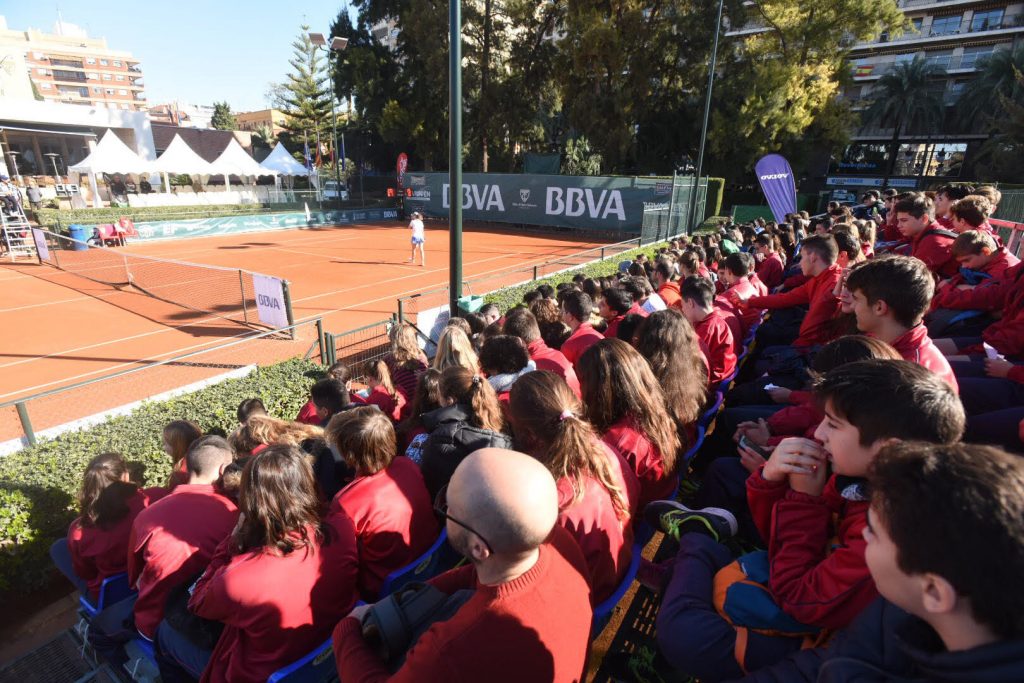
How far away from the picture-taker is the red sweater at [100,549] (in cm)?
309

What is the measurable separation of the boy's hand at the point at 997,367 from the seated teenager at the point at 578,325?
2.74 m

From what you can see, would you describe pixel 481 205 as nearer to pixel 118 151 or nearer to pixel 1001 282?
pixel 118 151

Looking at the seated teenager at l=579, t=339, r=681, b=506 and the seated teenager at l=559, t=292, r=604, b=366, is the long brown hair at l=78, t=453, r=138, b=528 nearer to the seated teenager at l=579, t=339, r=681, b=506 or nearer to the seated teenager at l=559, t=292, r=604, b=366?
the seated teenager at l=579, t=339, r=681, b=506

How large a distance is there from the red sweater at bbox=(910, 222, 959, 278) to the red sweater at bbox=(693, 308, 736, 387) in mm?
2550

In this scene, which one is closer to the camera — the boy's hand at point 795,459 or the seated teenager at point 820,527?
the seated teenager at point 820,527

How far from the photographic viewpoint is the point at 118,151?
92.0 feet

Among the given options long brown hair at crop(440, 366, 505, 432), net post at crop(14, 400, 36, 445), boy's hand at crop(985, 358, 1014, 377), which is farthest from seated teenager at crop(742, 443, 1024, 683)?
net post at crop(14, 400, 36, 445)

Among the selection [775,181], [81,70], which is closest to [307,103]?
[775,181]

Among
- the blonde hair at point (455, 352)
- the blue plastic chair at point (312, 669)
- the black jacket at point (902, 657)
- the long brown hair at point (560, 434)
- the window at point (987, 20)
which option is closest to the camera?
the black jacket at point (902, 657)

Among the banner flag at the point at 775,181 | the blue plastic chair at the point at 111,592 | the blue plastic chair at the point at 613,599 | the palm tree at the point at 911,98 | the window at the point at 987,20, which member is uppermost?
the window at the point at 987,20

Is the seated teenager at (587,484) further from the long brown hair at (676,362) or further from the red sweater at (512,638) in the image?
the long brown hair at (676,362)

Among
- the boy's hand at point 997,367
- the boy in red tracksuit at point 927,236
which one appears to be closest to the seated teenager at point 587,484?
the boy's hand at point 997,367

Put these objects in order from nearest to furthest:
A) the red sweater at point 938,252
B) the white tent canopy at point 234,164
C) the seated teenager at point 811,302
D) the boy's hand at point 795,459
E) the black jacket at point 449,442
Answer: the boy's hand at point 795,459
the black jacket at point 449,442
the seated teenager at point 811,302
the red sweater at point 938,252
the white tent canopy at point 234,164

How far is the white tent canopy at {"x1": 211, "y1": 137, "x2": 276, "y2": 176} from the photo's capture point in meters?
31.7
